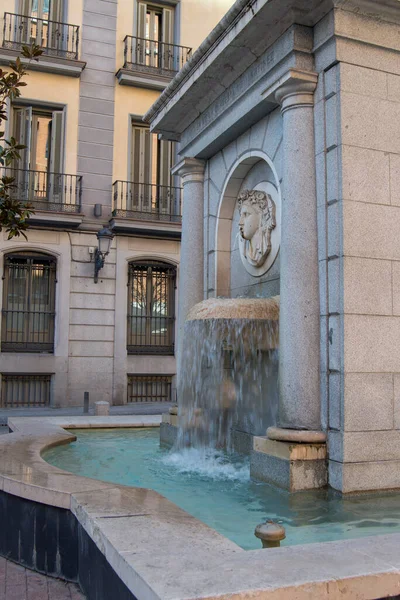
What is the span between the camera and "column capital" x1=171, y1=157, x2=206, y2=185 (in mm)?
9781

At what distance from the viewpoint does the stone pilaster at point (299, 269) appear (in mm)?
6332

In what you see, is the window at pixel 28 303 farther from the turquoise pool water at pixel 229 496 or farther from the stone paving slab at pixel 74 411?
the turquoise pool water at pixel 229 496

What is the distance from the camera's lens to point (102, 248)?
18656 mm

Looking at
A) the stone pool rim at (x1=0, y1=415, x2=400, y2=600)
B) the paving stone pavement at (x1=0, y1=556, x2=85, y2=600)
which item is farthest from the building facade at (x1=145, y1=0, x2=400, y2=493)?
the paving stone pavement at (x1=0, y1=556, x2=85, y2=600)

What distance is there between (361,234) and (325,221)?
38 centimetres

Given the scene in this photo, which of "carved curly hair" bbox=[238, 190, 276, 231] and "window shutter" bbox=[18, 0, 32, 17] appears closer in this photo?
"carved curly hair" bbox=[238, 190, 276, 231]

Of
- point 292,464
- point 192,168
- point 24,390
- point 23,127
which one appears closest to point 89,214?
point 23,127

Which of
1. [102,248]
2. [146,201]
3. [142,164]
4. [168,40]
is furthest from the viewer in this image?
[168,40]

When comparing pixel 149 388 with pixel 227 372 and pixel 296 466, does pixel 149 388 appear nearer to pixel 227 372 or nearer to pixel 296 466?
pixel 227 372

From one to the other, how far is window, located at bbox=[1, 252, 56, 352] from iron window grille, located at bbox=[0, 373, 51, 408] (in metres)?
0.84

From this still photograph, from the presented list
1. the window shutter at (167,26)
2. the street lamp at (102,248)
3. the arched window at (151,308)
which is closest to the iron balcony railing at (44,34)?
the window shutter at (167,26)

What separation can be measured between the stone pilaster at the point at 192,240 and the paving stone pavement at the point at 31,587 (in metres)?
5.22

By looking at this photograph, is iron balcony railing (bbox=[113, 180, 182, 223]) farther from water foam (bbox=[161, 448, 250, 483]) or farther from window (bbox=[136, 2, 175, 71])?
water foam (bbox=[161, 448, 250, 483])

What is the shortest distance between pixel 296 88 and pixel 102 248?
1258 centimetres
